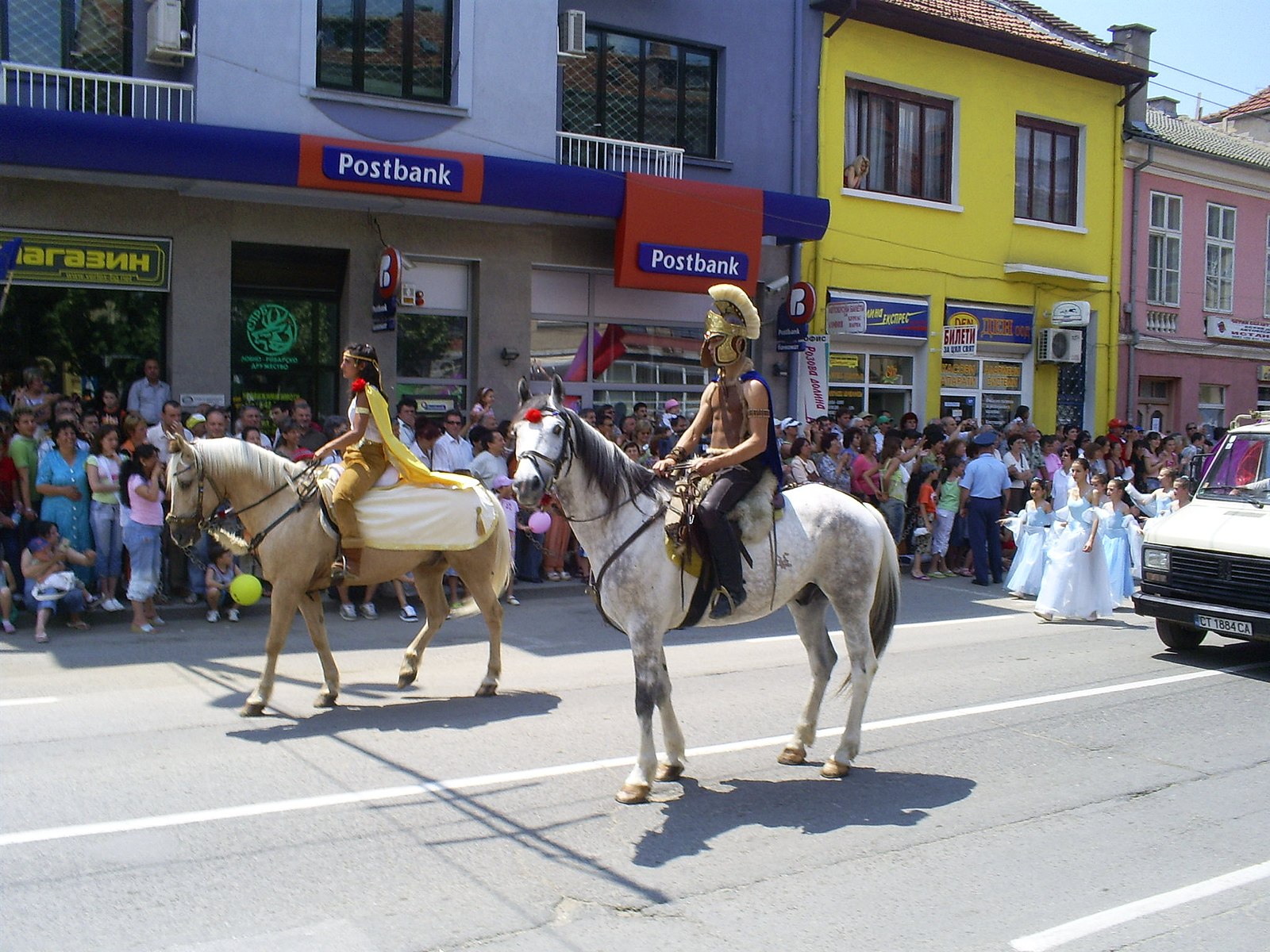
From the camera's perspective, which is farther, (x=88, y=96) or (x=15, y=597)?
(x=88, y=96)

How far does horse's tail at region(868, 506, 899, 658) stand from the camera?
7.38 metres

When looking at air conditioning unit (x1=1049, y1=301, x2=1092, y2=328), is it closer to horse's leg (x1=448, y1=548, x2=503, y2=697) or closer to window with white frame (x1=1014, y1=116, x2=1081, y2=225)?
window with white frame (x1=1014, y1=116, x2=1081, y2=225)

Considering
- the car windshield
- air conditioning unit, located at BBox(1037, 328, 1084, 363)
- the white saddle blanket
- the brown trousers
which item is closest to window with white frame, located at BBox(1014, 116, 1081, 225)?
air conditioning unit, located at BBox(1037, 328, 1084, 363)

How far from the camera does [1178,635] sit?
1117 centimetres

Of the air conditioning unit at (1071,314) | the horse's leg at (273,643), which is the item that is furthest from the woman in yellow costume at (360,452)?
the air conditioning unit at (1071,314)

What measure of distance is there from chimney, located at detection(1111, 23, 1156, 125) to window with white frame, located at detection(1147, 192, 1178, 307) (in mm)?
2031

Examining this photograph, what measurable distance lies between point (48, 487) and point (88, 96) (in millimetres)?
6182

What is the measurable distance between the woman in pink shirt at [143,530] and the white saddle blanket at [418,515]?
3.49 metres

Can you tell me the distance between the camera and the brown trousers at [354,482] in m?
8.51

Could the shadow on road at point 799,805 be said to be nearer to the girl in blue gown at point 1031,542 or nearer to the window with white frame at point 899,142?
the girl in blue gown at point 1031,542

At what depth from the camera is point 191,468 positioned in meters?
8.00

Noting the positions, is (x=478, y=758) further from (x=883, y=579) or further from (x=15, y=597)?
(x=15, y=597)

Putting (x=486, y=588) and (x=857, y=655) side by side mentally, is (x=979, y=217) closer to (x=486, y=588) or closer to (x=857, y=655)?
(x=486, y=588)

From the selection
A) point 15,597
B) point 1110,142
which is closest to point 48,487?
point 15,597
